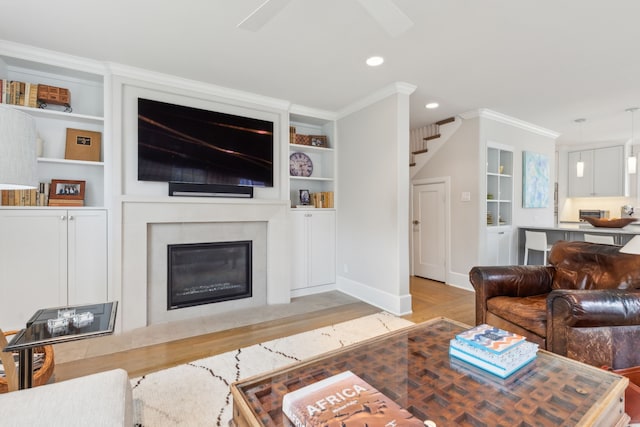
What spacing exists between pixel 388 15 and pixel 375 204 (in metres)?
2.50

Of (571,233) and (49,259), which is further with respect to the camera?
(571,233)

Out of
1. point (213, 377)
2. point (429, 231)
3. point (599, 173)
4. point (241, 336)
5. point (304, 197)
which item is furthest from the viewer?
point (599, 173)

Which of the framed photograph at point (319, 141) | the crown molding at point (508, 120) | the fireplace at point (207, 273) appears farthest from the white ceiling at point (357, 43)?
the fireplace at point (207, 273)

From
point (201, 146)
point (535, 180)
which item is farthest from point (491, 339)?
point (535, 180)

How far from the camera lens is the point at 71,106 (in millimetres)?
2969

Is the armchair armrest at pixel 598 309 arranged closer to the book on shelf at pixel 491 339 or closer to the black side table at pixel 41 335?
the book on shelf at pixel 491 339

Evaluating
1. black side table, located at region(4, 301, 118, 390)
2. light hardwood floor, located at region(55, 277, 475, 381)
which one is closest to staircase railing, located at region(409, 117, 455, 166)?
light hardwood floor, located at region(55, 277, 475, 381)

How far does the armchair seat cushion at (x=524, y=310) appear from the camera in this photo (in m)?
1.95

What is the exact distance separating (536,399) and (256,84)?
134 inches

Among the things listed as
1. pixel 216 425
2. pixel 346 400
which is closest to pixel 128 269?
pixel 216 425

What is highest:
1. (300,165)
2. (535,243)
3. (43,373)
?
(300,165)

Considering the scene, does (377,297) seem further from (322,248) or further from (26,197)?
(26,197)

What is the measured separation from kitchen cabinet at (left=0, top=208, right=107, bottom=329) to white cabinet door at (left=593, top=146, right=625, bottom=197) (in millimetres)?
8419

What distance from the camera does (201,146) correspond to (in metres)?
3.26
